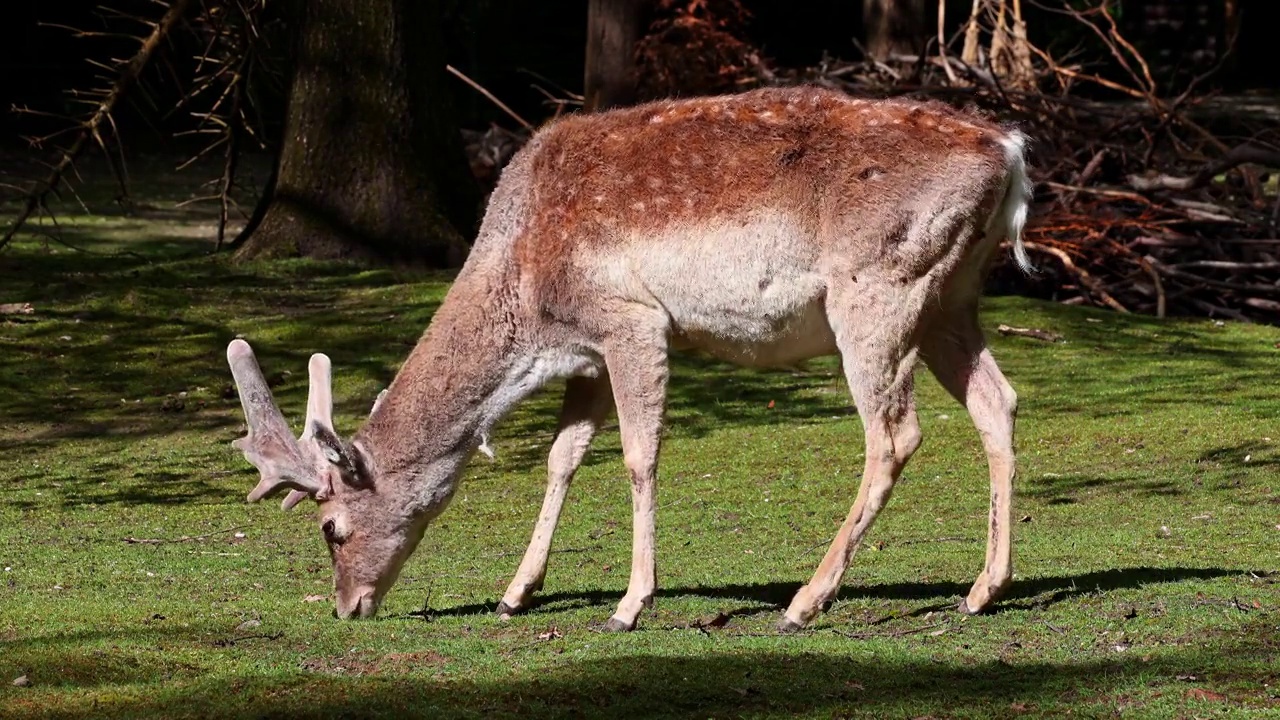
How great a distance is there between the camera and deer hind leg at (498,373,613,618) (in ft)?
24.7

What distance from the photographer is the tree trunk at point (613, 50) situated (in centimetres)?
1938

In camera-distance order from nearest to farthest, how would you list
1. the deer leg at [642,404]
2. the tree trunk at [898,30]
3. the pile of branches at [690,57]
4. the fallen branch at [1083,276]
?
the deer leg at [642,404]
the fallen branch at [1083,276]
the pile of branches at [690,57]
the tree trunk at [898,30]

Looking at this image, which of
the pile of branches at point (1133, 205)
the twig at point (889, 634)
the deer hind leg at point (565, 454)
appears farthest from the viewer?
the pile of branches at point (1133, 205)

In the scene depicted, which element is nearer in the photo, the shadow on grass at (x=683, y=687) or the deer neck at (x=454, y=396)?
the shadow on grass at (x=683, y=687)

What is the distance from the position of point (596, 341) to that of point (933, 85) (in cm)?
1106

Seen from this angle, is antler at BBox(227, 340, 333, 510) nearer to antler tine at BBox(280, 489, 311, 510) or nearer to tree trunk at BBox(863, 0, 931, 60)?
antler tine at BBox(280, 489, 311, 510)

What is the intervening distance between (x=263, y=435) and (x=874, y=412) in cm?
256

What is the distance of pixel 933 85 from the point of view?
690 inches

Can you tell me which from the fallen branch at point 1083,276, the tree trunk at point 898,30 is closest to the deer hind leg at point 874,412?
the fallen branch at point 1083,276

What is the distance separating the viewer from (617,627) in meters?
6.83

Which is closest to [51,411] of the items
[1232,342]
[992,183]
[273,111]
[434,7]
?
[434,7]

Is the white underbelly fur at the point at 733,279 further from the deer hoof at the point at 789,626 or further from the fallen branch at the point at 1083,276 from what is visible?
the fallen branch at the point at 1083,276

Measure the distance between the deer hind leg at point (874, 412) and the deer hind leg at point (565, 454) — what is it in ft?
3.88

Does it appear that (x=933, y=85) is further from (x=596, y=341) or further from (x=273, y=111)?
(x=273, y=111)
